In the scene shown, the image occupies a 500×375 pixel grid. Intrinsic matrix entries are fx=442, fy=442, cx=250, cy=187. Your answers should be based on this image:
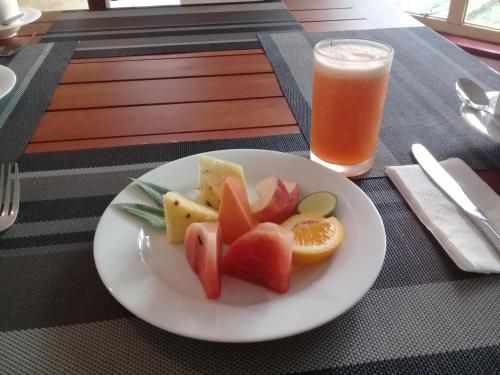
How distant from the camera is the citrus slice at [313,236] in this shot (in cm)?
47

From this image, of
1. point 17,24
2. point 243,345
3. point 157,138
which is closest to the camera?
point 243,345

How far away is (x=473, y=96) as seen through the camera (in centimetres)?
80

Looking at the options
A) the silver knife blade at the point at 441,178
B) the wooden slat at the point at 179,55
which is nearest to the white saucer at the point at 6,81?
the wooden slat at the point at 179,55

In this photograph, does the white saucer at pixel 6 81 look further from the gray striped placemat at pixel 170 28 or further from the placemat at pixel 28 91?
the gray striped placemat at pixel 170 28

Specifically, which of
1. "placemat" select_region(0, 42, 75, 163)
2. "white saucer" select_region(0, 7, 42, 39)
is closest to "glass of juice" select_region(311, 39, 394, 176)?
"placemat" select_region(0, 42, 75, 163)

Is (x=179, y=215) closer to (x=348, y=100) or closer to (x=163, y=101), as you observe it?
(x=348, y=100)

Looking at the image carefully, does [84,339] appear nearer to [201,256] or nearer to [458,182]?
[201,256]

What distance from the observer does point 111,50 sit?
1141 mm

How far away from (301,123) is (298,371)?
510mm

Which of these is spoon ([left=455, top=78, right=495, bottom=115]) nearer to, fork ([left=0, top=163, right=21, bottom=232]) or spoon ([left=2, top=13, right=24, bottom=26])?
fork ([left=0, top=163, right=21, bottom=232])

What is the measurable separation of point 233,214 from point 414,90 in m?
0.61

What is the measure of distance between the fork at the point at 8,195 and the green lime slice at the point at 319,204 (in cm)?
38

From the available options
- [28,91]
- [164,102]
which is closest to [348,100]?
[164,102]

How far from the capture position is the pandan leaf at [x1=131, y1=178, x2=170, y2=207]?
0.57 m
